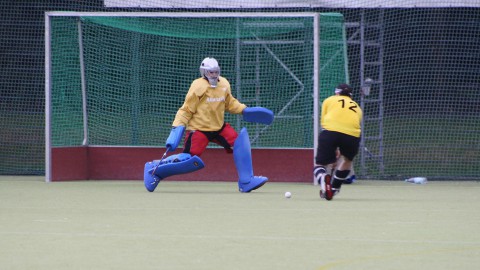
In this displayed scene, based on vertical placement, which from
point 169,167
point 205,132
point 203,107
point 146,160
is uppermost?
point 203,107

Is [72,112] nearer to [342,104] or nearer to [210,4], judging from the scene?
[210,4]

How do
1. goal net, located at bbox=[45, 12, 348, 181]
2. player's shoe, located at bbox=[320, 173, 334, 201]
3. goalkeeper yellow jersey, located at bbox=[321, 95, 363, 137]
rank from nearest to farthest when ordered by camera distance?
1. player's shoe, located at bbox=[320, 173, 334, 201]
2. goalkeeper yellow jersey, located at bbox=[321, 95, 363, 137]
3. goal net, located at bbox=[45, 12, 348, 181]

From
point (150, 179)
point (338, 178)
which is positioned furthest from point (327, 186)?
point (150, 179)

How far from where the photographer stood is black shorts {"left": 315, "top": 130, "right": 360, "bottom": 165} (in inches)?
510

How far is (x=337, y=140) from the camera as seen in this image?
13.0 m

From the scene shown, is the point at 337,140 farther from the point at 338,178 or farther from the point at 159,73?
the point at 159,73

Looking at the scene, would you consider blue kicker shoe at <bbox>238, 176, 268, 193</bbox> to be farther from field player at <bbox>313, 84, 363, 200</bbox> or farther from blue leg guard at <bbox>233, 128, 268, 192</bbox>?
field player at <bbox>313, 84, 363, 200</bbox>

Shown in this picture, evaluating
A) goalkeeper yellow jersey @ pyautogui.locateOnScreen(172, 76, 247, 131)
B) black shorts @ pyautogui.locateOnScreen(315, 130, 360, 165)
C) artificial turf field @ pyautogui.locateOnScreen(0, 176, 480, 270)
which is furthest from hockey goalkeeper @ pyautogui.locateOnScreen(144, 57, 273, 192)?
black shorts @ pyautogui.locateOnScreen(315, 130, 360, 165)

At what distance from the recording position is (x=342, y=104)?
43.0 ft

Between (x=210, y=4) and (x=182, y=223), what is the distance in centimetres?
702

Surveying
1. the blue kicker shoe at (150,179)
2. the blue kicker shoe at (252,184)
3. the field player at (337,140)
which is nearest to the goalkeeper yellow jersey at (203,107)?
the blue kicker shoe at (150,179)

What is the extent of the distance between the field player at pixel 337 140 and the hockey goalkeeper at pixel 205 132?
116 centimetres

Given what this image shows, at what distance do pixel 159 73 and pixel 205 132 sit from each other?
278 centimetres

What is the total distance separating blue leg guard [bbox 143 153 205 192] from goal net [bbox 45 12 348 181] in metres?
2.23
